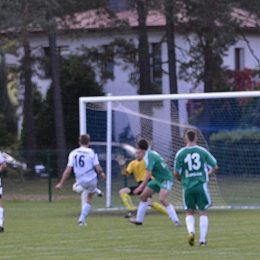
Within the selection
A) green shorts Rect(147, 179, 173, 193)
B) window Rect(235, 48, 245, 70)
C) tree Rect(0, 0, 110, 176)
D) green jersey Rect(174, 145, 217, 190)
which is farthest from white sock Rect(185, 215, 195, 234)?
window Rect(235, 48, 245, 70)

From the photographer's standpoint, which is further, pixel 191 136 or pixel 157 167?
pixel 157 167

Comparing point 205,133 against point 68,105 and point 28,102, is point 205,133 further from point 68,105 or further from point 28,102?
point 68,105

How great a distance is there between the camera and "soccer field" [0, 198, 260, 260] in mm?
12062

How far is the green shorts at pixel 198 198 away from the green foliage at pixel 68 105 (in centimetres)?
2875

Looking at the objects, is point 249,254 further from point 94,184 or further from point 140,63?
point 140,63

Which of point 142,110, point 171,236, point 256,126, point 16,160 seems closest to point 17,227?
point 171,236

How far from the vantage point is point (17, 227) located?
1781cm

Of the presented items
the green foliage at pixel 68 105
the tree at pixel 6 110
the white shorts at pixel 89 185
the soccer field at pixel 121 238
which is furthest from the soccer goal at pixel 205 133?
the tree at pixel 6 110

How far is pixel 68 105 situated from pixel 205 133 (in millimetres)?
23062

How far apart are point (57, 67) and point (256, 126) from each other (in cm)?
1756

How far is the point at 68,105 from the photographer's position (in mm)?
44938

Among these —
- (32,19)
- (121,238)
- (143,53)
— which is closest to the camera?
(121,238)

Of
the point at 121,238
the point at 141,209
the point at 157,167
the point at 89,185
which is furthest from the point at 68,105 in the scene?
the point at 121,238

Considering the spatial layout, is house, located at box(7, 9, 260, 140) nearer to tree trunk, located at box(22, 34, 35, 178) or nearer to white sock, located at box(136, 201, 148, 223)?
tree trunk, located at box(22, 34, 35, 178)
